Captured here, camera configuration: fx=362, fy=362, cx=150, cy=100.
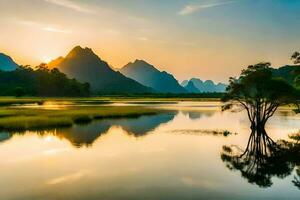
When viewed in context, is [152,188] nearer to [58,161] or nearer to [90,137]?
[58,161]

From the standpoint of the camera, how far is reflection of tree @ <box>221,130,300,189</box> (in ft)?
97.7

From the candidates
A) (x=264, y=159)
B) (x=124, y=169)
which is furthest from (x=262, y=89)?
(x=124, y=169)

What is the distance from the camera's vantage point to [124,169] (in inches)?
1235

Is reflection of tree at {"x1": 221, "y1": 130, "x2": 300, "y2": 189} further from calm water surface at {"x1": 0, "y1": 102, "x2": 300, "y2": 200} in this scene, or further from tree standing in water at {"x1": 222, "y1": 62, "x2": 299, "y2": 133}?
tree standing in water at {"x1": 222, "y1": 62, "x2": 299, "y2": 133}

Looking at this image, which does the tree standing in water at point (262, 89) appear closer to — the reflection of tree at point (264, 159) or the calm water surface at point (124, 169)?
the calm water surface at point (124, 169)

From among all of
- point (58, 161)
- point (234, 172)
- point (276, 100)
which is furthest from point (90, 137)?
point (276, 100)

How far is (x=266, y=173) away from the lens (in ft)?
100

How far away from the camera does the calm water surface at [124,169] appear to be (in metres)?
24.1

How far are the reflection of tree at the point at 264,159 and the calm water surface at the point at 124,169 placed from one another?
2.15 ft

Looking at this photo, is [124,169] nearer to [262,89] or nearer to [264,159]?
[264,159]

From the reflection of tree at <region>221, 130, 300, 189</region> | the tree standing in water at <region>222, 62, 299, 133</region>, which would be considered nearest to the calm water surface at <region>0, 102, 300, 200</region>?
the reflection of tree at <region>221, 130, 300, 189</region>

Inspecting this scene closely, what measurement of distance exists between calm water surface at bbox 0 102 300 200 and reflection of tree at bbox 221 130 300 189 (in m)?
0.66

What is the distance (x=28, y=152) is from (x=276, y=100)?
36.9 m

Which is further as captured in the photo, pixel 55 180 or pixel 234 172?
pixel 234 172
